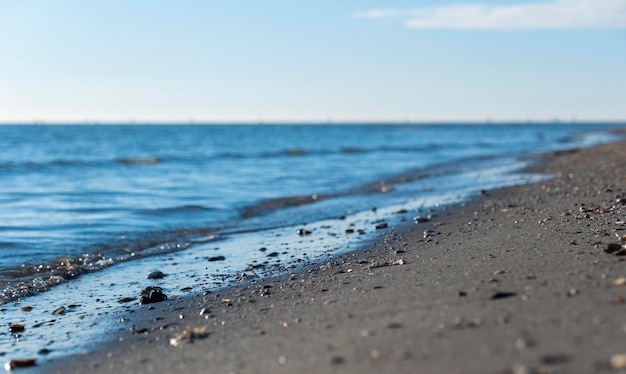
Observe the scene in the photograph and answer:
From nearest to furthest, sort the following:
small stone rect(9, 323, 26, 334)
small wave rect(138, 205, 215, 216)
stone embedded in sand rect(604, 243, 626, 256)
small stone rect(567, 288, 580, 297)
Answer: small stone rect(567, 288, 580, 297)
stone embedded in sand rect(604, 243, 626, 256)
small stone rect(9, 323, 26, 334)
small wave rect(138, 205, 215, 216)

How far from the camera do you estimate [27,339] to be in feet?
22.0

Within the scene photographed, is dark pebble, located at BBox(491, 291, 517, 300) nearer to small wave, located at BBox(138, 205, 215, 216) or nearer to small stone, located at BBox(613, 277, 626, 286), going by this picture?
small stone, located at BBox(613, 277, 626, 286)

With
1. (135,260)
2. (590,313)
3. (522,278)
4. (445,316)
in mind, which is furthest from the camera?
(135,260)

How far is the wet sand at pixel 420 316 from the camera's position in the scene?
4.49 m

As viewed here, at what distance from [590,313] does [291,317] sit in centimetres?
262

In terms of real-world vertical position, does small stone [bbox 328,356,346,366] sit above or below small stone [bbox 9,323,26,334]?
above

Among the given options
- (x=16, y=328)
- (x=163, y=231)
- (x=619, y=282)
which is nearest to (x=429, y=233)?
(x=619, y=282)

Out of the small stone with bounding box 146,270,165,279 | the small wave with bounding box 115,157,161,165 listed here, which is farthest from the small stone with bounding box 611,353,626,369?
the small wave with bounding box 115,157,161,165

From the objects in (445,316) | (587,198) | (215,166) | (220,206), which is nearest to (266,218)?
(220,206)

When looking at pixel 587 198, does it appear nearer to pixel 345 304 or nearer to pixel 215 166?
pixel 345 304

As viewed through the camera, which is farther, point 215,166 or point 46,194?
point 215,166

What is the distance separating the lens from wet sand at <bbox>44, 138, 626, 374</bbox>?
4.49m

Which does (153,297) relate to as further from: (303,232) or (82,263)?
(303,232)

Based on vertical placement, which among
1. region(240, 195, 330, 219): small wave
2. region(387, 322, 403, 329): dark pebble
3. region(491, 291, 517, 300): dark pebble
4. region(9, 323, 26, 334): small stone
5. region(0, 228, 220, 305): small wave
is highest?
region(491, 291, 517, 300): dark pebble
